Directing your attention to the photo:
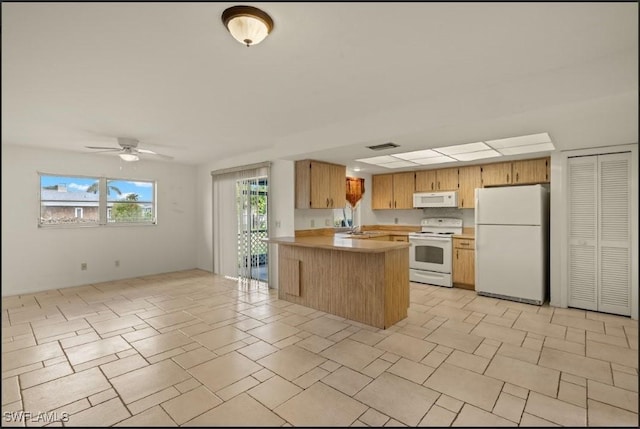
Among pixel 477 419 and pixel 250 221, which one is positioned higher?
pixel 250 221

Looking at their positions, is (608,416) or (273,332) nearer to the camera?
(608,416)

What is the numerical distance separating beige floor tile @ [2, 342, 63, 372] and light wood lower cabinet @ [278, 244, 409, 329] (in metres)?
2.47

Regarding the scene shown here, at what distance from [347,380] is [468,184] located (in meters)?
4.14

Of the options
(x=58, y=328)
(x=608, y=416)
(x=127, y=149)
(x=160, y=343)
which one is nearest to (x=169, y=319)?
(x=160, y=343)

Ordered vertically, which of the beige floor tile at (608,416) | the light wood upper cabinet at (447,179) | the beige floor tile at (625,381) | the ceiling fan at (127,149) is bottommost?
the beige floor tile at (608,416)

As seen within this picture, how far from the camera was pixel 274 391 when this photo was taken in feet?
7.17

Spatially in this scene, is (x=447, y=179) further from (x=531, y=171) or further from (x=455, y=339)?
(x=455, y=339)

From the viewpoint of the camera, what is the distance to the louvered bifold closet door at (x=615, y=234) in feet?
11.9

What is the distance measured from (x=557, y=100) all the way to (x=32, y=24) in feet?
11.4

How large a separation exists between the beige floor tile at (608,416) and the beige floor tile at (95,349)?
353 centimetres

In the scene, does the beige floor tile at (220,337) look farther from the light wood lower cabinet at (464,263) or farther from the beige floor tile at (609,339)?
the light wood lower cabinet at (464,263)

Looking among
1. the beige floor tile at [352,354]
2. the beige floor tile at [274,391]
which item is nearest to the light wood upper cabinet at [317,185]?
the beige floor tile at [352,354]

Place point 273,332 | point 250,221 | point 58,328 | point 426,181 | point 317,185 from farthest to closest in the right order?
point 426,181, point 250,221, point 317,185, point 58,328, point 273,332

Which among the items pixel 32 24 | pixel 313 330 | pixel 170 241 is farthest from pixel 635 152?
pixel 170 241
